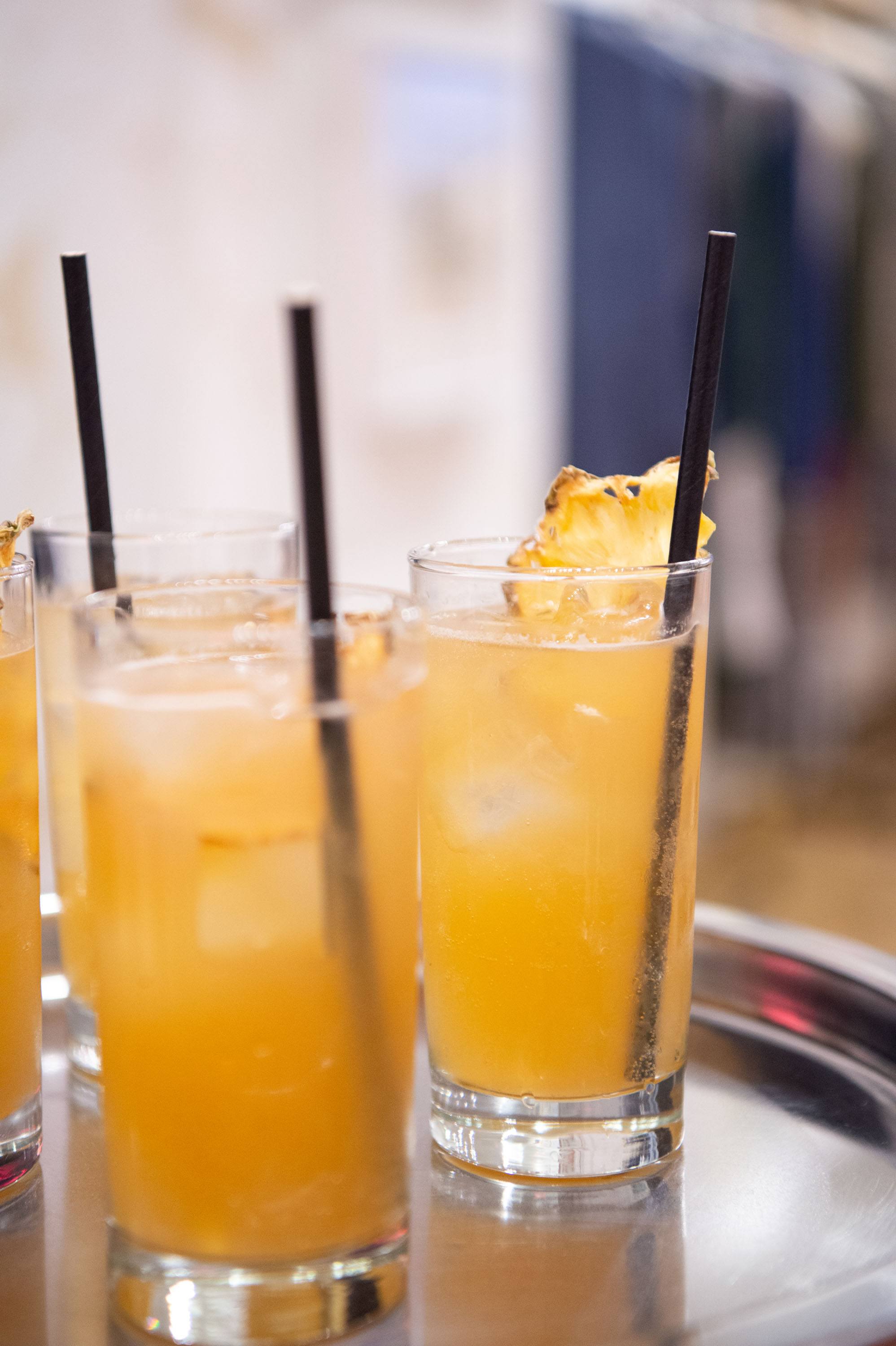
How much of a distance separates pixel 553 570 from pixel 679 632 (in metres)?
0.07

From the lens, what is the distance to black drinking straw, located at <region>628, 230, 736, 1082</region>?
659 millimetres

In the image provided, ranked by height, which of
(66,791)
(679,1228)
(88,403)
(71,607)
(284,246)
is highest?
(284,246)

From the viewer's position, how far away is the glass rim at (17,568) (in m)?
0.64

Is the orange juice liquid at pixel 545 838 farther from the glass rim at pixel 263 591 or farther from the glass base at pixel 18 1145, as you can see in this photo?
the glass base at pixel 18 1145

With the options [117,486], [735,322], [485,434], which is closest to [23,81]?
[117,486]

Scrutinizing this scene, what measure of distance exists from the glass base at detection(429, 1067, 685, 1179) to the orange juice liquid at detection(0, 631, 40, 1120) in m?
0.21

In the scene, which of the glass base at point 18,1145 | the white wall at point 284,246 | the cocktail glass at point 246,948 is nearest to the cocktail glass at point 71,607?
the glass base at point 18,1145

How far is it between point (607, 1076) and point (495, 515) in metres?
2.56

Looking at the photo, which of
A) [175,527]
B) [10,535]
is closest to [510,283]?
[175,527]

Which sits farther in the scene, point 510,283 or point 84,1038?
point 510,283

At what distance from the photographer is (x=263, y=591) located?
1.96ft

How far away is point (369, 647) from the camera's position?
547 mm

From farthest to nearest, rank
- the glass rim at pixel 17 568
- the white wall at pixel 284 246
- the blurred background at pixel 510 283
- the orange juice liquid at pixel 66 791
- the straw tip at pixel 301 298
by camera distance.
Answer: the blurred background at pixel 510 283 < the white wall at pixel 284 246 < the orange juice liquid at pixel 66 791 < the glass rim at pixel 17 568 < the straw tip at pixel 301 298

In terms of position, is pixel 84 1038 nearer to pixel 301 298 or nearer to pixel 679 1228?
pixel 679 1228
